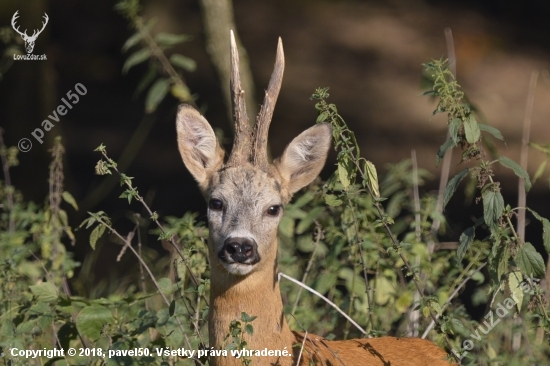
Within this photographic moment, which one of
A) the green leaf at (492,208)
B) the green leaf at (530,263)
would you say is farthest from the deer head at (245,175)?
the green leaf at (530,263)

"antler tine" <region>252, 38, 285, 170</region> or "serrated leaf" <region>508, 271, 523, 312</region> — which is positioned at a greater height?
"antler tine" <region>252, 38, 285, 170</region>

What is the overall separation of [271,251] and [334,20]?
7.02 meters

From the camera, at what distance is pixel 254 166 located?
4.79 metres

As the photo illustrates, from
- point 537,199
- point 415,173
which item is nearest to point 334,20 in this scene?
point 537,199

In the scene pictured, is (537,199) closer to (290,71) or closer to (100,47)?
(290,71)

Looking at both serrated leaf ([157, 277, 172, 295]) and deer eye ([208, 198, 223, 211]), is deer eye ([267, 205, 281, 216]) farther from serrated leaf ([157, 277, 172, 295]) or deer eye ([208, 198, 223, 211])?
serrated leaf ([157, 277, 172, 295])

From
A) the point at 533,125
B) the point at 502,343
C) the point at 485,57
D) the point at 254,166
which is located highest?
the point at 485,57

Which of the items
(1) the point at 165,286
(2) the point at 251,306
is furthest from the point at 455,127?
(1) the point at 165,286

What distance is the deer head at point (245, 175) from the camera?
445 cm

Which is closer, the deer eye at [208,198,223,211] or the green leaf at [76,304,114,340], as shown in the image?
the green leaf at [76,304,114,340]

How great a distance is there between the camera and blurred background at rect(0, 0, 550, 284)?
871cm

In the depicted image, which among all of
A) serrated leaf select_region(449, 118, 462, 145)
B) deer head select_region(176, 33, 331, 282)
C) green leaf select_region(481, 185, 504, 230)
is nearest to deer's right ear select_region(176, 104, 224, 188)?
→ deer head select_region(176, 33, 331, 282)

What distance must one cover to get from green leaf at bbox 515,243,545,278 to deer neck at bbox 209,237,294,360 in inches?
42.9

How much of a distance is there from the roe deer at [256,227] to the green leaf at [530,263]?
881mm
